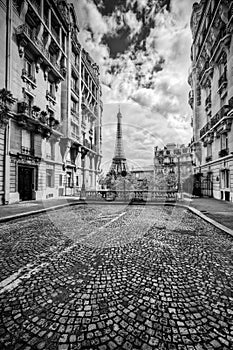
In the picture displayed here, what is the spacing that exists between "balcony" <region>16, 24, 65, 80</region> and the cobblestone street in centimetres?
1801

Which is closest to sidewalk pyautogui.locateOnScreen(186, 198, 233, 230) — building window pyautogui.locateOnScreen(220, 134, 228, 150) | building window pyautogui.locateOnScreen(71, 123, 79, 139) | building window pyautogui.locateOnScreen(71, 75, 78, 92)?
building window pyautogui.locateOnScreen(220, 134, 228, 150)

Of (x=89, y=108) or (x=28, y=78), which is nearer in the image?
(x=28, y=78)

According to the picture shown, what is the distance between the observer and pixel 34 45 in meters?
16.4

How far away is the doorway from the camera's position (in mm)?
15961

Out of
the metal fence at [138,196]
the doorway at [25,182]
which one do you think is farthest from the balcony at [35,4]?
the metal fence at [138,196]

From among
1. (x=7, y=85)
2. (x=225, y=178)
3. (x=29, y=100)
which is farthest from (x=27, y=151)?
(x=225, y=178)

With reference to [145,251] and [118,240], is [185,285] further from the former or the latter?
[118,240]

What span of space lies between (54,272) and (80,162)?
25.6 meters

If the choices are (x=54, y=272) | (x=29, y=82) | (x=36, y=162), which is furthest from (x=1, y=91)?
(x=54, y=272)

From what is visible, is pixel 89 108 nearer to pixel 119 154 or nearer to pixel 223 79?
pixel 119 154

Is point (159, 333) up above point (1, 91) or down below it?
below

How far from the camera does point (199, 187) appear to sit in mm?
23109

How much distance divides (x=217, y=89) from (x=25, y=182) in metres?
22.8

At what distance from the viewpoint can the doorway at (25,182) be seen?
15961 mm
